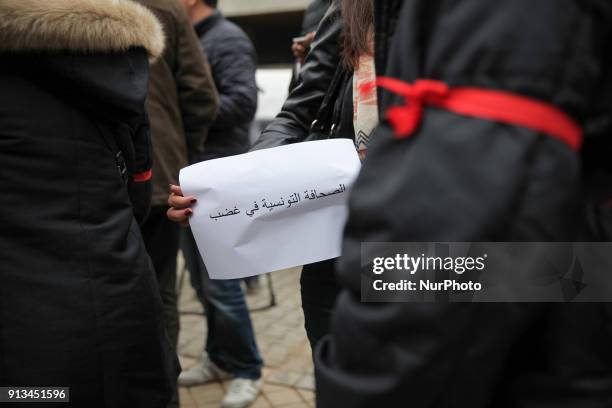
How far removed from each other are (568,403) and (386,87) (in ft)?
1.68

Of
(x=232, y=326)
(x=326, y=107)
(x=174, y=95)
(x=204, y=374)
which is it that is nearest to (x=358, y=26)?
(x=326, y=107)

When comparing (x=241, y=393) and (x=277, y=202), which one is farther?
(x=241, y=393)

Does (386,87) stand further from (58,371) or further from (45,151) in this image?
(58,371)

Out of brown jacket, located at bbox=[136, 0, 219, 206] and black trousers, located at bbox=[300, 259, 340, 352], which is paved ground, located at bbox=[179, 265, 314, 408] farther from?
black trousers, located at bbox=[300, 259, 340, 352]

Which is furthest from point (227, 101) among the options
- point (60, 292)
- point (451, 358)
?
point (451, 358)

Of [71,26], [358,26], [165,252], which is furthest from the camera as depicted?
[165,252]

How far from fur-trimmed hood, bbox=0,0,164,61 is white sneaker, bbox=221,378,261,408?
6.08 feet

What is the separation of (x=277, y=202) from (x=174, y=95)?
63.3 inches

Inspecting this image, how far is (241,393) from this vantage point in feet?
10.1

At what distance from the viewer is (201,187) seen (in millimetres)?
1504

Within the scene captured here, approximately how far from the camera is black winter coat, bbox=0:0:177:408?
160 cm

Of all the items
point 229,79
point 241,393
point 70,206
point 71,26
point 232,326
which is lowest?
point 241,393

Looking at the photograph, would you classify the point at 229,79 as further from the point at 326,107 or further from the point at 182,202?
the point at 182,202

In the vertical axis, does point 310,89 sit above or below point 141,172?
above
